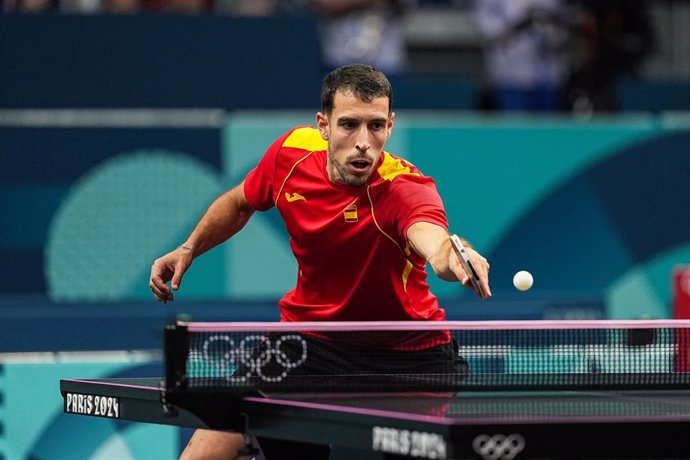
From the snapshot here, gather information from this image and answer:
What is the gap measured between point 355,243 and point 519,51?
6.41 metres

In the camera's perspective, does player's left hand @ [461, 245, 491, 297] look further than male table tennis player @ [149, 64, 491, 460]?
No

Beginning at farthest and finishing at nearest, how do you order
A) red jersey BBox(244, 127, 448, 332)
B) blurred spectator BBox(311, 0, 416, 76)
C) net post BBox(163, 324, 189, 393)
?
blurred spectator BBox(311, 0, 416, 76)
red jersey BBox(244, 127, 448, 332)
net post BBox(163, 324, 189, 393)

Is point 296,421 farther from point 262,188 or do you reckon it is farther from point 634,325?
point 262,188

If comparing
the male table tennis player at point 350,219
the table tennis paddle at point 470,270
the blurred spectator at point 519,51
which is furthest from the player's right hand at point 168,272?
the blurred spectator at point 519,51

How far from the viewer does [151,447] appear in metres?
6.93

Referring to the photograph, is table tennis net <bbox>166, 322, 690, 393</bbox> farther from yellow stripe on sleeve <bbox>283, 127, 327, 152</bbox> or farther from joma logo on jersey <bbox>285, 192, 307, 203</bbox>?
yellow stripe on sleeve <bbox>283, 127, 327, 152</bbox>

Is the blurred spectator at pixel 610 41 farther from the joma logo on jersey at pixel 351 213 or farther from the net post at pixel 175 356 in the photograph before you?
the net post at pixel 175 356

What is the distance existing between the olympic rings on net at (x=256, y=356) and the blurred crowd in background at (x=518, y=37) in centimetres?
470

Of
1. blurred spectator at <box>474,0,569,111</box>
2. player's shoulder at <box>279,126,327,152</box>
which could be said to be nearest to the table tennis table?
player's shoulder at <box>279,126,327,152</box>

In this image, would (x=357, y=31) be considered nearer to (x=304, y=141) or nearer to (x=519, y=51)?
(x=519, y=51)

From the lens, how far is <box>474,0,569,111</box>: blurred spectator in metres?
11.1

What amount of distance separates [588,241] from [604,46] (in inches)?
158

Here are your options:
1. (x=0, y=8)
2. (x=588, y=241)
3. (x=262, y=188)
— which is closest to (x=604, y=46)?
(x=588, y=241)

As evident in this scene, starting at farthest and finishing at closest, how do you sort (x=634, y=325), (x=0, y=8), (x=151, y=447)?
(x=0, y=8)
(x=151, y=447)
(x=634, y=325)
